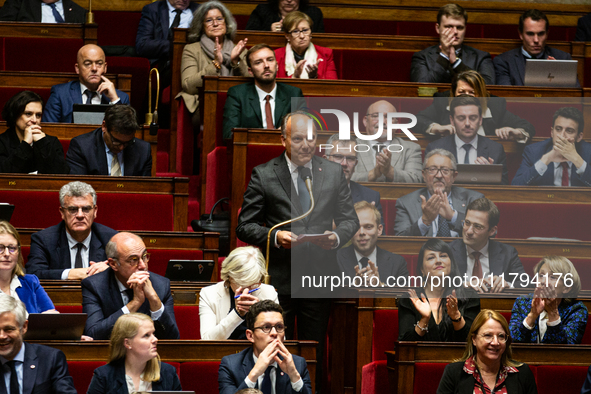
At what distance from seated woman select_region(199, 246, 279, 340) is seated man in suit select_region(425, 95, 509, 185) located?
729 millimetres

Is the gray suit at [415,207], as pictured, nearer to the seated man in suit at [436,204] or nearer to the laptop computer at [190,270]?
the seated man in suit at [436,204]

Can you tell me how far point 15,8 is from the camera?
4117 millimetres

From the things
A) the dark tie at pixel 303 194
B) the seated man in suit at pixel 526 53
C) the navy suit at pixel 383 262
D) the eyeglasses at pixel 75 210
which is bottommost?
the navy suit at pixel 383 262

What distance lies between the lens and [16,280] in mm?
2244

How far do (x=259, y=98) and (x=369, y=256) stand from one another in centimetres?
108

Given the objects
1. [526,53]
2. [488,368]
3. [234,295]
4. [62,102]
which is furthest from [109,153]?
[526,53]

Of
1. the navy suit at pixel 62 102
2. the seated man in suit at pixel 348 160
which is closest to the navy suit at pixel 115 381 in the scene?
the seated man in suit at pixel 348 160

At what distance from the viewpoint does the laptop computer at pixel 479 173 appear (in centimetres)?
269

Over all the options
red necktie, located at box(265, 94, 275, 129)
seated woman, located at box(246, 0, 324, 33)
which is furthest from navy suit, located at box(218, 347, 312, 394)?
seated woman, located at box(246, 0, 324, 33)

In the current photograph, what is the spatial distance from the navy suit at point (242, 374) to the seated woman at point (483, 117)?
4.16 feet

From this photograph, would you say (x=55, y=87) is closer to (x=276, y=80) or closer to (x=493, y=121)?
(x=276, y=80)

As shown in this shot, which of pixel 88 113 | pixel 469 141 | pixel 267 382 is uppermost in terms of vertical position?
pixel 88 113

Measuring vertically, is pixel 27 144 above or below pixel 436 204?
above

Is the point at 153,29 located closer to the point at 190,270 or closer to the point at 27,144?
the point at 27,144
